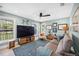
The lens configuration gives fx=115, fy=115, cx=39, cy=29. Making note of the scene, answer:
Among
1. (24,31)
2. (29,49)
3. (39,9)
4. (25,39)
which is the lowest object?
(29,49)

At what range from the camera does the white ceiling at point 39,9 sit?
2.00m

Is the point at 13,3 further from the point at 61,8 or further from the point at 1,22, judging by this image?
the point at 61,8

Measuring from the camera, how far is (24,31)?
2047 millimetres

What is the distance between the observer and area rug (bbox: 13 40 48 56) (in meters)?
2.03

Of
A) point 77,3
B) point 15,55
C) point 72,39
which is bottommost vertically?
point 15,55

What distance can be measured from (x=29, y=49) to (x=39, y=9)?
0.74 m

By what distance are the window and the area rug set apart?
27 cm

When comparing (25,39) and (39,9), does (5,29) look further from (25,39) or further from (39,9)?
(39,9)

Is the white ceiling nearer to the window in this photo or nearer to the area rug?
the window

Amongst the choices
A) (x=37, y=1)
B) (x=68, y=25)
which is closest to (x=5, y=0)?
(x=37, y=1)

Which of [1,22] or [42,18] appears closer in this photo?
[1,22]

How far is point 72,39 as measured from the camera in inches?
78.6

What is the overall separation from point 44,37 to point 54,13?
47 cm

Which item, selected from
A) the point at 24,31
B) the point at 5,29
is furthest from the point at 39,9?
the point at 5,29
